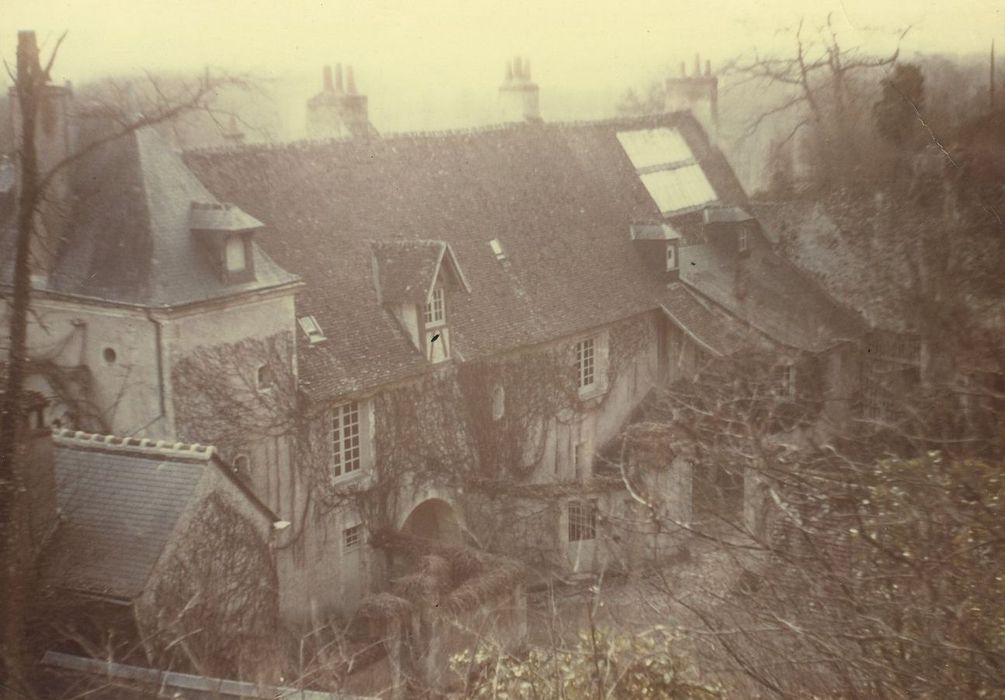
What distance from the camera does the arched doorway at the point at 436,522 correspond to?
→ 27734mm

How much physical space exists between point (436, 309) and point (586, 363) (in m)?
6.18

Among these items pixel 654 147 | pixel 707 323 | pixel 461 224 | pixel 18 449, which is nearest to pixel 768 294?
pixel 707 323

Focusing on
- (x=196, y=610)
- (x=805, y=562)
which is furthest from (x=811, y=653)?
(x=196, y=610)

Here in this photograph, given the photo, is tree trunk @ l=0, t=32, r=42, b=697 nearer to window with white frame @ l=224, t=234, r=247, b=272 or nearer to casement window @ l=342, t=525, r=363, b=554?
window with white frame @ l=224, t=234, r=247, b=272

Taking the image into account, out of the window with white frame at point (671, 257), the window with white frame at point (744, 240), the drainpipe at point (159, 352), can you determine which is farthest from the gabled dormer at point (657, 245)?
the drainpipe at point (159, 352)

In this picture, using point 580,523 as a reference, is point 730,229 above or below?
above

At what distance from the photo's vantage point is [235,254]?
22875mm

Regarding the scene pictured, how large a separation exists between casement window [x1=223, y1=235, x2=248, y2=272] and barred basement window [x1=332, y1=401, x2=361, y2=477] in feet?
12.3

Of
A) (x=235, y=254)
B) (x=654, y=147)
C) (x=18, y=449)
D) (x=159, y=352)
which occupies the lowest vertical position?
(x=18, y=449)

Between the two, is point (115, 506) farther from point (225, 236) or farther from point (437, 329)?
point (437, 329)

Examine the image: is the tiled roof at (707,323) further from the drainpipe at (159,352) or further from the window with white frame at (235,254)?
the drainpipe at (159,352)

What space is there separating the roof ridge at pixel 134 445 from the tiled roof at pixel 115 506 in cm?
2

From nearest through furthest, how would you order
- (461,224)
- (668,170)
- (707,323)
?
(461,224) < (707,323) < (668,170)

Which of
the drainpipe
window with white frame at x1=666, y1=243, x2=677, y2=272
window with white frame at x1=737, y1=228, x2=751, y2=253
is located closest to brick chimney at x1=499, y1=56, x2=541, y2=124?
window with white frame at x1=666, y1=243, x2=677, y2=272
